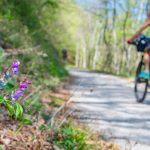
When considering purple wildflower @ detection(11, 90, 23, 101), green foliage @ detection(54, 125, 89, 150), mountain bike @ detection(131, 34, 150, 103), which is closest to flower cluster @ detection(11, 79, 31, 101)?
purple wildflower @ detection(11, 90, 23, 101)

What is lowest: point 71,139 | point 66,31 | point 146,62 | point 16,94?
point 66,31

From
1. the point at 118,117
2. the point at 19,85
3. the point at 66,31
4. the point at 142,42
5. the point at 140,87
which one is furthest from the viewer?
the point at 66,31

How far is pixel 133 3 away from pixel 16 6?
112 feet

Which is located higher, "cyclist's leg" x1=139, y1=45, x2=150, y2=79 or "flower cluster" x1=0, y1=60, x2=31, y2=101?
"flower cluster" x1=0, y1=60, x2=31, y2=101

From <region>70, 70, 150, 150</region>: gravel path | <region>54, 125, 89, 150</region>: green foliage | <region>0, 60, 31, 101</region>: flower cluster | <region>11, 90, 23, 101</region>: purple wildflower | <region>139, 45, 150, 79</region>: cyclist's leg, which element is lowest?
<region>70, 70, 150, 150</region>: gravel path

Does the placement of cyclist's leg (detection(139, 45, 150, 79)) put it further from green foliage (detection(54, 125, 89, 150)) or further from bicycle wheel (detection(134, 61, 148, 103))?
green foliage (detection(54, 125, 89, 150))

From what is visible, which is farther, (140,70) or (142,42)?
(140,70)

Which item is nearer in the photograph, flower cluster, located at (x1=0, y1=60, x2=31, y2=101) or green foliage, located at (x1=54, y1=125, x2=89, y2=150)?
flower cluster, located at (x1=0, y1=60, x2=31, y2=101)

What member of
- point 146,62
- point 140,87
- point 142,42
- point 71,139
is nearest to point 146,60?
point 146,62

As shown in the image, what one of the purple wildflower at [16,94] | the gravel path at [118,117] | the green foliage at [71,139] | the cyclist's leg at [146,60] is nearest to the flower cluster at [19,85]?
the purple wildflower at [16,94]

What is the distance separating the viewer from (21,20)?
14445mm

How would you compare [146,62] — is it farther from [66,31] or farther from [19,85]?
[66,31]

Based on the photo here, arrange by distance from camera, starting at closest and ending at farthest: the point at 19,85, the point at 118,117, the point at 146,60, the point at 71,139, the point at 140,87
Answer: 1. the point at 19,85
2. the point at 71,139
3. the point at 118,117
4. the point at 146,60
5. the point at 140,87

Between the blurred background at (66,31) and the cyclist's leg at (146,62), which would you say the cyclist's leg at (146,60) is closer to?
the cyclist's leg at (146,62)
